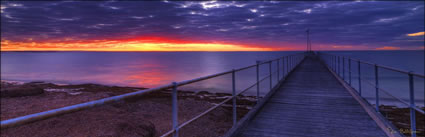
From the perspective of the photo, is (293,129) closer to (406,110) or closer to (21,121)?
(21,121)

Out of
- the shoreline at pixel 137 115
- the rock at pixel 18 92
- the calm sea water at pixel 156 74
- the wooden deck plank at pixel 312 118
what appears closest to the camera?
the wooden deck plank at pixel 312 118

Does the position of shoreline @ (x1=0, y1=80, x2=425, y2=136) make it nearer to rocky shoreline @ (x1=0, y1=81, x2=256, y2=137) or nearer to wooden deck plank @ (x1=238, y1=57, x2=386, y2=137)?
rocky shoreline @ (x1=0, y1=81, x2=256, y2=137)

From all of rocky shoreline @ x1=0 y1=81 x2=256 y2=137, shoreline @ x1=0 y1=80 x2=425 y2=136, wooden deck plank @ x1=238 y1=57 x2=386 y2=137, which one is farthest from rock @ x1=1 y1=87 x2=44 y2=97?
wooden deck plank @ x1=238 y1=57 x2=386 y2=137

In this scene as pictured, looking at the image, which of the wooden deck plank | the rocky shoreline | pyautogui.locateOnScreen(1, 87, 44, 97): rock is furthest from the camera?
pyautogui.locateOnScreen(1, 87, 44, 97): rock

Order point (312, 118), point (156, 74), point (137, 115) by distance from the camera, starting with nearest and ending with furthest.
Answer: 1. point (312, 118)
2. point (137, 115)
3. point (156, 74)

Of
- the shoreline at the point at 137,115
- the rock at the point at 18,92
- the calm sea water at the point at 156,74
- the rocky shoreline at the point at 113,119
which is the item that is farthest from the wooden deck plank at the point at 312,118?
the rock at the point at 18,92

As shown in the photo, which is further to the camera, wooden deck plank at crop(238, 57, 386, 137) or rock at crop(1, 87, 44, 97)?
rock at crop(1, 87, 44, 97)

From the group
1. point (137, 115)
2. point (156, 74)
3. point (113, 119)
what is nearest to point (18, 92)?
point (137, 115)

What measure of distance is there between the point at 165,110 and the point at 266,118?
26.2ft

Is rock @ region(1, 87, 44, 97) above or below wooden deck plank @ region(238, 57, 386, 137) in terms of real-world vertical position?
below

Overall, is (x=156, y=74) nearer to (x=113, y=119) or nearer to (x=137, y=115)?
(x=137, y=115)

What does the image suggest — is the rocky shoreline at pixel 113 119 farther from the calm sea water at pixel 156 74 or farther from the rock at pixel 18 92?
the calm sea water at pixel 156 74

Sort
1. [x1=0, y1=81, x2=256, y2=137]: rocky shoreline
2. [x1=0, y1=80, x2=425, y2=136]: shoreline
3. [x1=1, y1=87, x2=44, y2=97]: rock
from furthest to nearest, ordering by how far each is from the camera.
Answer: [x1=1, y1=87, x2=44, y2=97]: rock < [x1=0, y1=80, x2=425, y2=136]: shoreline < [x1=0, y1=81, x2=256, y2=137]: rocky shoreline

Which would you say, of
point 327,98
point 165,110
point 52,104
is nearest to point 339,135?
point 327,98
